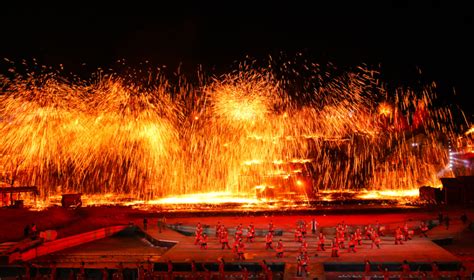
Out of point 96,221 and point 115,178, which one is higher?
point 115,178

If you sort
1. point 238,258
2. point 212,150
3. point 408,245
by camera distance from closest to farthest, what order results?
1. point 238,258
2. point 408,245
3. point 212,150

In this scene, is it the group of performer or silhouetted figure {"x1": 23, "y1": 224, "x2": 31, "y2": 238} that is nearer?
the group of performer

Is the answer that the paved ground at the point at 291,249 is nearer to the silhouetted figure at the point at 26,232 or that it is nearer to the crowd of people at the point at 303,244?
the crowd of people at the point at 303,244

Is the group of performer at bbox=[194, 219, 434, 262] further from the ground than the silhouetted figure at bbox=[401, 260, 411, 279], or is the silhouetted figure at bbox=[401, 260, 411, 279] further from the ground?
the group of performer at bbox=[194, 219, 434, 262]

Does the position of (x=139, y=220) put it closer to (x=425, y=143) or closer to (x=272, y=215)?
(x=272, y=215)

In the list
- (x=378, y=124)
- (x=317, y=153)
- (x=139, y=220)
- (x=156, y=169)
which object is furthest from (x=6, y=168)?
(x=378, y=124)

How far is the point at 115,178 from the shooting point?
60844 mm

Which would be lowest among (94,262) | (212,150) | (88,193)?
(94,262)

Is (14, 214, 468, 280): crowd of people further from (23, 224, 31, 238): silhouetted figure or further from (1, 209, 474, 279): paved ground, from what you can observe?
(1, 209, 474, 279): paved ground

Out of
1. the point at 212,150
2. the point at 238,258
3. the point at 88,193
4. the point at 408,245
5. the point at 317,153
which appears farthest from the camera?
the point at 317,153

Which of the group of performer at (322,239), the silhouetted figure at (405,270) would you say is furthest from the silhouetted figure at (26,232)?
the silhouetted figure at (405,270)

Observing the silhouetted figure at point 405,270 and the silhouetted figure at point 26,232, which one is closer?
the silhouetted figure at point 405,270

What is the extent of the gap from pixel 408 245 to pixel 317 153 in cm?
4266

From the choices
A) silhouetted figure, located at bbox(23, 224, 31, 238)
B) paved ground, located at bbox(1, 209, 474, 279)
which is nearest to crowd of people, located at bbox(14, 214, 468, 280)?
silhouetted figure, located at bbox(23, 224, 31, 238)
